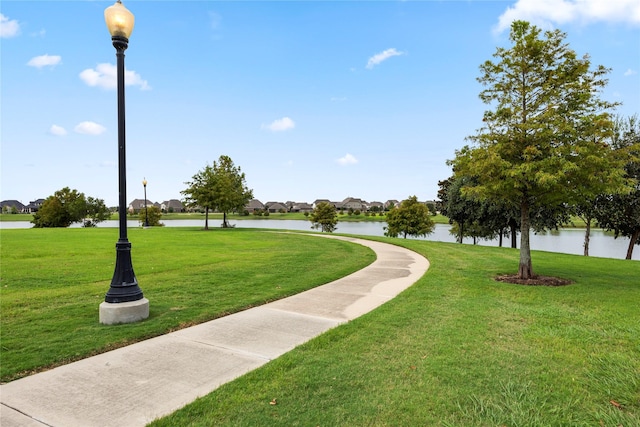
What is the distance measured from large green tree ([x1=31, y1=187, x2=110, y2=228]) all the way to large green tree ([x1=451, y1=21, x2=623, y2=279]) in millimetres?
63430

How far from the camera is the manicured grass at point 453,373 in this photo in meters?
2.93

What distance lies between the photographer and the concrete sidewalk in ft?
9.73

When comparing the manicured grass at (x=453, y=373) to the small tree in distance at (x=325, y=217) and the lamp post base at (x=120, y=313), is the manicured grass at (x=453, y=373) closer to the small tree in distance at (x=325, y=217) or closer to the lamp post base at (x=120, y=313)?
the lamp post base at (x=120, y=313)

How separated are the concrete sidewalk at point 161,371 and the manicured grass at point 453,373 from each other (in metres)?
0.31

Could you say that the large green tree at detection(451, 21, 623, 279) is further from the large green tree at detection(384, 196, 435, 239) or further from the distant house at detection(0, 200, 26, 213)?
the distant house at detection(0, 200, 26, 213)

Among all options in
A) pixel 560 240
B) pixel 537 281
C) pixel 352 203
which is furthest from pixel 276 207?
pixel 537 281

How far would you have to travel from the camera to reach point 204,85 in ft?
74.8

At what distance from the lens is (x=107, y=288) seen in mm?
7809

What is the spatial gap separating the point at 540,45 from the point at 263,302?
8905 mm

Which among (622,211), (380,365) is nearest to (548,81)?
(380,365)

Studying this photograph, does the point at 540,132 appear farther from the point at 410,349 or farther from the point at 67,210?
the point at 67,210

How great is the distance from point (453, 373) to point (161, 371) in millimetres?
3061

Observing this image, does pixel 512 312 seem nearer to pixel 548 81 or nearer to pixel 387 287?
pixel 387 287

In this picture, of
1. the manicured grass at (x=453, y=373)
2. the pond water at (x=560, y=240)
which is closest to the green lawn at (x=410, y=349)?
the manicured grass at (x=453, y=373)
